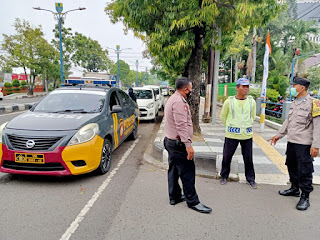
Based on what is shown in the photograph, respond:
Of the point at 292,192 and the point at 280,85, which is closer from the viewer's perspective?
the point at 292,192

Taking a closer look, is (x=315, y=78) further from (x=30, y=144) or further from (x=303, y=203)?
(x=30, y=144)

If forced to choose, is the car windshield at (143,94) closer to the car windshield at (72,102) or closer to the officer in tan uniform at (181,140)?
the car windshield at (72,102)

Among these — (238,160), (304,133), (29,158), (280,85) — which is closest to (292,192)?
(304,133)

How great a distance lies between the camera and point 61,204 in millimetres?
3240

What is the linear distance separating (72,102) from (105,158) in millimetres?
1365

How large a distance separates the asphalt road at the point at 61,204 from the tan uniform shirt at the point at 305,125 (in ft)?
8.54

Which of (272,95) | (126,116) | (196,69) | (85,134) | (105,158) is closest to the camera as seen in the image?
(85,134)

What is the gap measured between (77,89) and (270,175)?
4.27 metres

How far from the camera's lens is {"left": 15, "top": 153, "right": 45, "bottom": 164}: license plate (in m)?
3.52

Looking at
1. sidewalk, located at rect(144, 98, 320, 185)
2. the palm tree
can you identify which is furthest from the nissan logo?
the palm tree

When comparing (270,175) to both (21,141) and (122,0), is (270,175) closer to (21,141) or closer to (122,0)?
(21,141)

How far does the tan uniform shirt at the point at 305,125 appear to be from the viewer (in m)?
3.13

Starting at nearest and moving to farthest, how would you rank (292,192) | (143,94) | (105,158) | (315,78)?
(292,192), (105,158), (143,94), (315,78)

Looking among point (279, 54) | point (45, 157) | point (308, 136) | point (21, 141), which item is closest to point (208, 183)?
point (308, 136)
